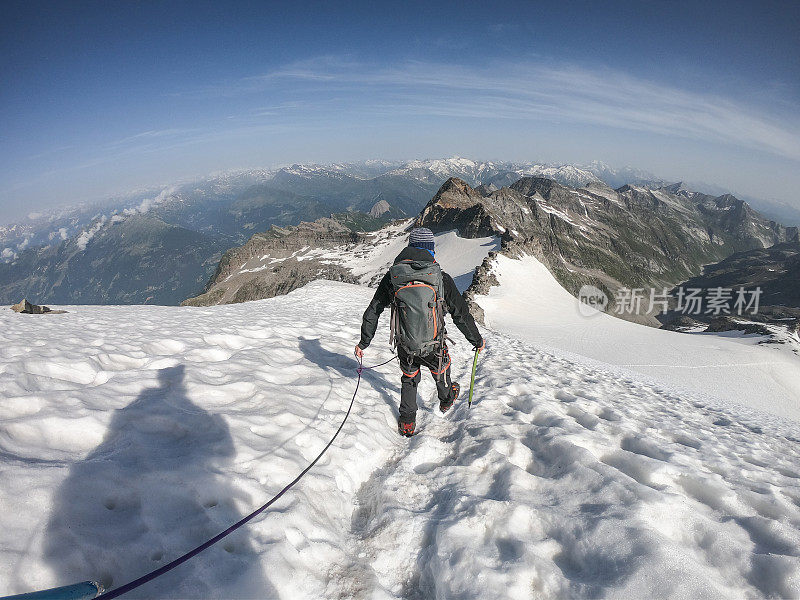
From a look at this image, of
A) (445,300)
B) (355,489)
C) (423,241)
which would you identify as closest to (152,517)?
(355,489)

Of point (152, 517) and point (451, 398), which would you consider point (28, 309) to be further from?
point (451, 398)

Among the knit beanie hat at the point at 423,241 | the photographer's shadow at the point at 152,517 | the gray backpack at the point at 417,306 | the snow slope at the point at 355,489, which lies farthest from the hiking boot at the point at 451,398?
the photographer's shadow at the point at 152,517

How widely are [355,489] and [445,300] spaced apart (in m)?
3.26

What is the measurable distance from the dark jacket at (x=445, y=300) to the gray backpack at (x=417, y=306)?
127mm

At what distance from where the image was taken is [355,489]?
4.43 meters

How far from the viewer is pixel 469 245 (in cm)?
6506

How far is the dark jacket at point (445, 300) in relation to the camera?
18.7ft

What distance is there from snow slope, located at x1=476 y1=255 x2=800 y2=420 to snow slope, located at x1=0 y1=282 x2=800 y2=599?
11.0 meters

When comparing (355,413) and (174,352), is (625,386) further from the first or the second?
(174,352)

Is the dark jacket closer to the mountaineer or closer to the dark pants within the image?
the mountaineer

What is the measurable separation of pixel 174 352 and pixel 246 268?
366ft

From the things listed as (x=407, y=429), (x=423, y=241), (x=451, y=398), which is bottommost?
(x=407, y=429)

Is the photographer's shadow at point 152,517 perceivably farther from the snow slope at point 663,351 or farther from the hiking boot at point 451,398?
the snow slope at point 663,351

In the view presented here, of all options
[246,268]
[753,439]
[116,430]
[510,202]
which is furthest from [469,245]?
[510,202]
